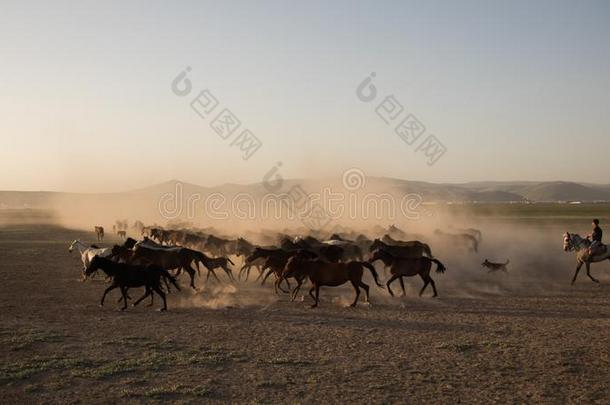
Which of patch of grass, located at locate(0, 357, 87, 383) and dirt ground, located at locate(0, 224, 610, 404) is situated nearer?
dirt ground, located at locate(0, 224, 610, 404)

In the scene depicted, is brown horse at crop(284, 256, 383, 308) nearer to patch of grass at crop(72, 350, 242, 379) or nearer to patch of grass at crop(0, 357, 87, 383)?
patch of grass at crop(72, 350, 242, 379)

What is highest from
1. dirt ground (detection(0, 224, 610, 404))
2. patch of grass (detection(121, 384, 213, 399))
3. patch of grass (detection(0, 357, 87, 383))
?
patch of grass (detection(0, 357, 87, 383))

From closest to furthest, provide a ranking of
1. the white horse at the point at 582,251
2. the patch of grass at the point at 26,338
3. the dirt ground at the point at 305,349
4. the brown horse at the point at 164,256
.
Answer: the dirt ground at the point at 305,349
the patch of grass at the point at 26,338
the brown horse at the point at 164,256
the white horse at the point at 582,251

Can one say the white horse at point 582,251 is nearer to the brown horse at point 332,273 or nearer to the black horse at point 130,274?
the brown horse at point 332,273

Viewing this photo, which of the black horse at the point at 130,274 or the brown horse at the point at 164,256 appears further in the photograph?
the brown horse at the point at 164,256

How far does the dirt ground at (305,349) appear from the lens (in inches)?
269

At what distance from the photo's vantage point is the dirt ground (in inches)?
269

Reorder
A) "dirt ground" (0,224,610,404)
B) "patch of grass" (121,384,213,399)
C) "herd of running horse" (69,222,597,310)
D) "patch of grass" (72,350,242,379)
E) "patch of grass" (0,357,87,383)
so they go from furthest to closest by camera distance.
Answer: "herd of running horse" (69,222,597,310) → "patch of grass" (72,350,242,379) → "patch of grass" (0,357,87,383) → "dirt ground" (0,224,610,404) → "patch of grass" (121,384,213,399)


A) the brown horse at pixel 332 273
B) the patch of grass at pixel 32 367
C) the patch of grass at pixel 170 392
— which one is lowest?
the patch of grass at pixel 170 392

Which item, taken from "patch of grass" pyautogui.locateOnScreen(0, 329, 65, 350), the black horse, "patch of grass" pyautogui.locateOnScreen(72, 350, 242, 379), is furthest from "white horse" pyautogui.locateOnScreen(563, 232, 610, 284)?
"patch of grass" pyautogui.locateOnScreen(0, 329, 65, 350)

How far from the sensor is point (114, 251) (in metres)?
15.9

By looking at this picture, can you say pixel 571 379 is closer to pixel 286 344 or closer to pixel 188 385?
pixel 286 344

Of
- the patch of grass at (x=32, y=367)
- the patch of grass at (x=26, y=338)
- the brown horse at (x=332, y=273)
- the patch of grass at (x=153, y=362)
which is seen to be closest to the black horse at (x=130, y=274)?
the patch of grass at (x=26, y=338)

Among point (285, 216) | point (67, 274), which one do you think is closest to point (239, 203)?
point (285, 216)
